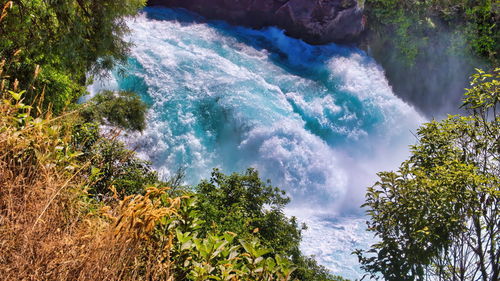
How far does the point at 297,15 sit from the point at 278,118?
27.2 feet

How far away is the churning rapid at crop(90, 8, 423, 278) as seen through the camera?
13.4m

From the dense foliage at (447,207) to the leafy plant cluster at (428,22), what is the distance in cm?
1752

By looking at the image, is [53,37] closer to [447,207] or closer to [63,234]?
[63,234]

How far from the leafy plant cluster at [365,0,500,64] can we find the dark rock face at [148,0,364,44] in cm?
144

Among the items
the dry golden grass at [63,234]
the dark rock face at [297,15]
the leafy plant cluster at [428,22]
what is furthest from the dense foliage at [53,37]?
the leafy plant cluster at [428,22]

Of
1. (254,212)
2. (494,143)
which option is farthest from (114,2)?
(494,143)

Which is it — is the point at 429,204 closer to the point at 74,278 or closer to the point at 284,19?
the point at 74,278

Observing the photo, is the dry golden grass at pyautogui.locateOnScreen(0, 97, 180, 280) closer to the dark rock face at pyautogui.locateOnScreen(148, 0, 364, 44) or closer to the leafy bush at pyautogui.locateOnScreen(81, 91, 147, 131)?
the leafy bush at pyautogui.locateOnScreen(81, 91, 147, 131)

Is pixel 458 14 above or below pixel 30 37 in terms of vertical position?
above

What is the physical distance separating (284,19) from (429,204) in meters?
18.9

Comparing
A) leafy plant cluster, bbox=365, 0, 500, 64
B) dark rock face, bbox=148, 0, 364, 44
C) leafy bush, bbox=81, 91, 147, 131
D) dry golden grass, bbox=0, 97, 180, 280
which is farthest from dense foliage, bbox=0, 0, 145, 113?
leafy plant cluster, bbox=365, 0, 500, 64

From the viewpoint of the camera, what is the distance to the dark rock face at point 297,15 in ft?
66.7

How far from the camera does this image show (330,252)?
11930 millimetres

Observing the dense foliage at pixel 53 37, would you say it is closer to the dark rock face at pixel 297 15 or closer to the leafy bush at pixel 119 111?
the leafy bush at pixel 119 111
